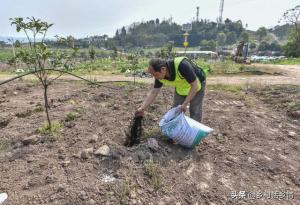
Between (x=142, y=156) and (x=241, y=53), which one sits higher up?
(x=241, y=53)

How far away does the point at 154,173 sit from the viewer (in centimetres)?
296

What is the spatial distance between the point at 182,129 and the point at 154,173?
0.70m

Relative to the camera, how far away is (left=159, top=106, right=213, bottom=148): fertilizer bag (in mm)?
3410

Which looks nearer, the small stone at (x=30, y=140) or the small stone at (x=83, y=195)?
the small stone at (x=83, y=195)

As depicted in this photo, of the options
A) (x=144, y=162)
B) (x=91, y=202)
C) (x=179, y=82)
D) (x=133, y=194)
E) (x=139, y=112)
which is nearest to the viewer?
(x=91, y=202)

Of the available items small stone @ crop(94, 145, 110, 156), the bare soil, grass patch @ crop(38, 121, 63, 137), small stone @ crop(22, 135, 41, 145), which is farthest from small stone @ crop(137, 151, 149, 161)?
small stone @ crop(22, 135, 41, 145)

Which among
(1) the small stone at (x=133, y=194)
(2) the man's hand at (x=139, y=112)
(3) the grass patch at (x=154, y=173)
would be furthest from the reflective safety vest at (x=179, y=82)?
(1) the small stone at (x=133, y=194)

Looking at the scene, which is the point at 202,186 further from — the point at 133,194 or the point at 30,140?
the point at 30,140

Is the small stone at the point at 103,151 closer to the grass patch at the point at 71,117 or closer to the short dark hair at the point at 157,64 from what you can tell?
the short dark hair at the point at 157,64

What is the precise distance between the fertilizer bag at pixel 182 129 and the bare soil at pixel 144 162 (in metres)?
0.17

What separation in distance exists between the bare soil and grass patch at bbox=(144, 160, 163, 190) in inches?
0.4

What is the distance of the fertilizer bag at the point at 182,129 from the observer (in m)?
3.41

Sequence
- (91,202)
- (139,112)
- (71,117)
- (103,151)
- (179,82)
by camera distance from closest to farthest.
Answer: (91,202) < (103,151) < (179,82) < (139,112) < (71,117)

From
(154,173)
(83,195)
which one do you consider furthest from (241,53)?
(83,195)
